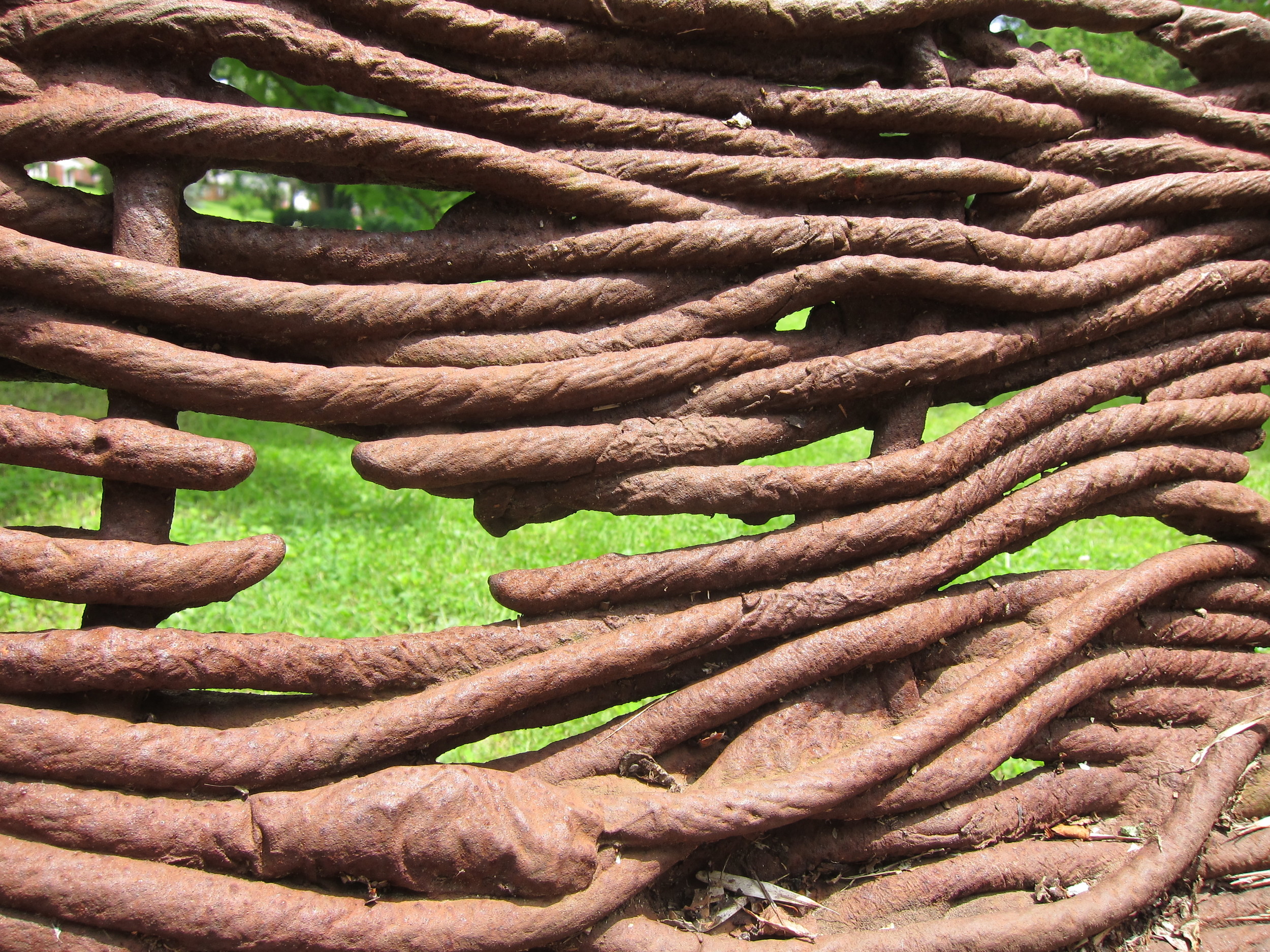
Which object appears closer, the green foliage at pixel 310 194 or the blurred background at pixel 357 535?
the blurred background at pixel 357 535

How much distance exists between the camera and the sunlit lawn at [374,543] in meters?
3.82

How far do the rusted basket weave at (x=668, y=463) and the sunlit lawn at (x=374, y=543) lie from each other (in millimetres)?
1592

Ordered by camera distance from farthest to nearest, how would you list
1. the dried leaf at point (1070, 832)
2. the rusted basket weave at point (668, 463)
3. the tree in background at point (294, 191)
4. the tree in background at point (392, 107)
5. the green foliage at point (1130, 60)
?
the green foliage at point (1130, 60) → the tree in background at point (294, 191) → the tree in background at point (392, 107) → the dried leaf at point (1070, 832) → the rusted basket weave at point (668, 463)

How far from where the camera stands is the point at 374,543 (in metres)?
4.82

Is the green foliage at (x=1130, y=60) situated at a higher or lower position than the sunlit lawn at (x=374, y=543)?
higher

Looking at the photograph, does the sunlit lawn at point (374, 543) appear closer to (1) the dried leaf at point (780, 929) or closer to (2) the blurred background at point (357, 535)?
(2) the blurred background at point (357, 535)

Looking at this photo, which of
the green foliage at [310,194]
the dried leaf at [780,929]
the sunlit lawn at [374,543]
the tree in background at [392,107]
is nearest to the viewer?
the dried leaf at [780,929]

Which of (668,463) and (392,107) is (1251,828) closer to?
(668,463)

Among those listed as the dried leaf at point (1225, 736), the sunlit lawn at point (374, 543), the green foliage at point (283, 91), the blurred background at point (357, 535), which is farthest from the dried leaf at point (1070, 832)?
the green foliage at point (283, 91)

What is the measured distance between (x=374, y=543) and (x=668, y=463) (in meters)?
3.32

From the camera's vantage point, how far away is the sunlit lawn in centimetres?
382

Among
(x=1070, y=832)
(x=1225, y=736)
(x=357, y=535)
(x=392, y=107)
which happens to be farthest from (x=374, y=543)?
(x=1225, y=736)

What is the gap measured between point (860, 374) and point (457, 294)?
927 mm

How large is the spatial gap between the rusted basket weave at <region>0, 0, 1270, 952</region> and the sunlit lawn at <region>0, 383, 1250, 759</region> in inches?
62.7
